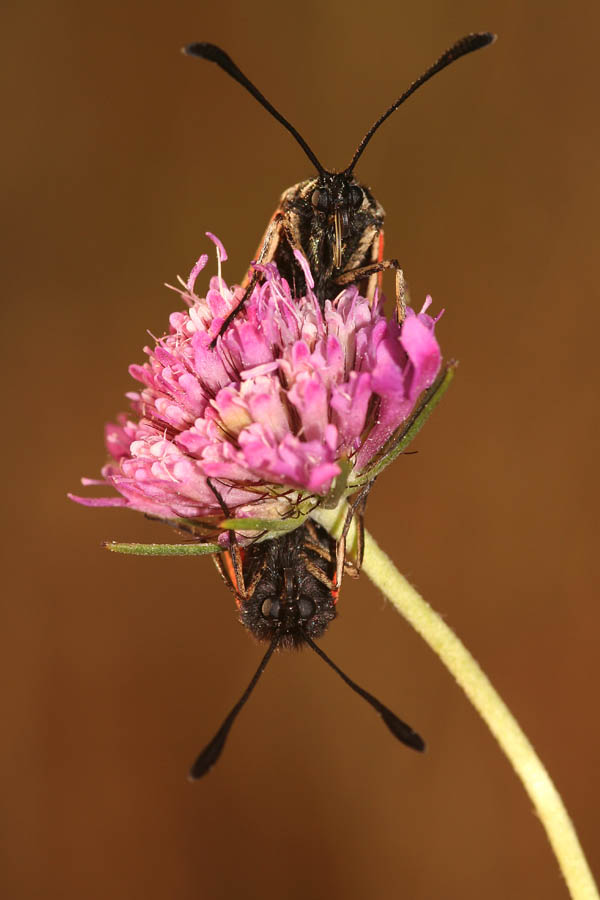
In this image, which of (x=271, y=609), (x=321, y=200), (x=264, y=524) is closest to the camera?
(x=264, y=524)

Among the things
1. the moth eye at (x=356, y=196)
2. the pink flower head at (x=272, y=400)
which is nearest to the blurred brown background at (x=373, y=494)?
the pink flower head at (x=272, y=400)

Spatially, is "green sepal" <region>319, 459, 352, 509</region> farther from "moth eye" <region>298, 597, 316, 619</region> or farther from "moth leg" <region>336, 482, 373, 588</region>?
"moth eye" <region>298, 597, 316, 619</region>

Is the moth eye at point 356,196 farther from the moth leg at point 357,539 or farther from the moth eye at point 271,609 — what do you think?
Result: the moth eye at point 271,609

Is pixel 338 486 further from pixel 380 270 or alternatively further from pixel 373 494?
pixel 373 494

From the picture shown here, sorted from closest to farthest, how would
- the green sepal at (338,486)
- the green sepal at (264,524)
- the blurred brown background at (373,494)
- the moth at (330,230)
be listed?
the green sepal at (264,524) → the green sepal at (338,486) → the moth at (330,230) → the blurred brown background at (373,494)

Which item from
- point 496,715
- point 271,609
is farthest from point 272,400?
point 496,715

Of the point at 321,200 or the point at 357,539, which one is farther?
the point at 321,200

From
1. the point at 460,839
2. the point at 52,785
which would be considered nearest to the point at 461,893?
the point at 460,839

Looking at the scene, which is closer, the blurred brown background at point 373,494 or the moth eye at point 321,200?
the moth eye at point 321,200
